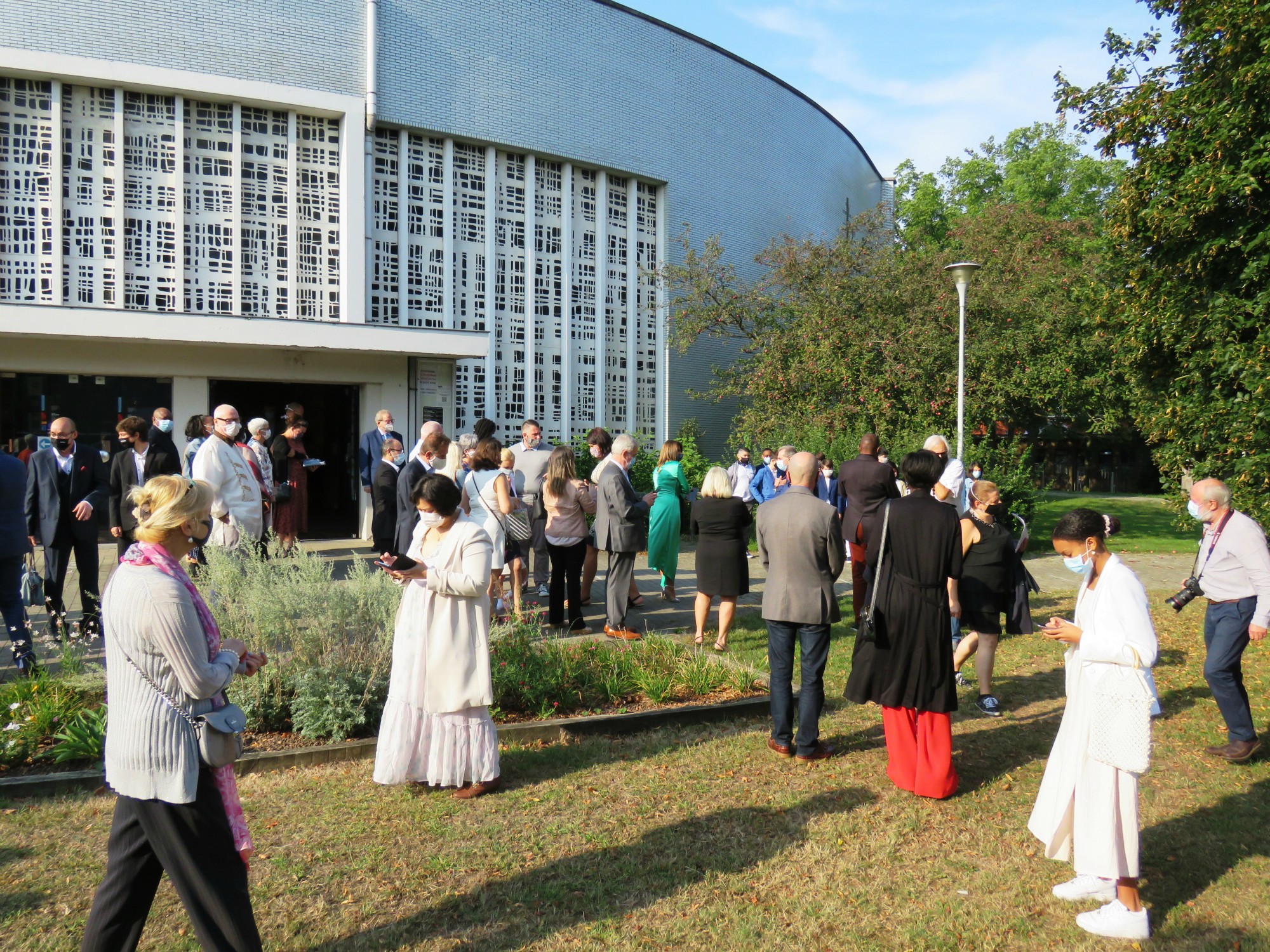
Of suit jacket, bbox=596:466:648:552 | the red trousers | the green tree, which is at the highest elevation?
the green tree

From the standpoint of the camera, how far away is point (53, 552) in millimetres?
7996

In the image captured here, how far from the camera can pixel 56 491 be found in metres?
7.90

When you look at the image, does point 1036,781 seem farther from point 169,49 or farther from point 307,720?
point 169,49

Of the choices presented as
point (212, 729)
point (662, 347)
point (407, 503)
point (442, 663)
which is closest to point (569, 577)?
point (407, 503)

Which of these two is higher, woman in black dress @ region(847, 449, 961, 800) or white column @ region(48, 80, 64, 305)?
white column @ region(48, 80, 64, 305)

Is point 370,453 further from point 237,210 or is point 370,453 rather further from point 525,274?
point 525,274

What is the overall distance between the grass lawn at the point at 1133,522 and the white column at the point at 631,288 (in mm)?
8962

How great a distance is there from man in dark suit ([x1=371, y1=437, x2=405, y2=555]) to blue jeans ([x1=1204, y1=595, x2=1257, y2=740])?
740cm

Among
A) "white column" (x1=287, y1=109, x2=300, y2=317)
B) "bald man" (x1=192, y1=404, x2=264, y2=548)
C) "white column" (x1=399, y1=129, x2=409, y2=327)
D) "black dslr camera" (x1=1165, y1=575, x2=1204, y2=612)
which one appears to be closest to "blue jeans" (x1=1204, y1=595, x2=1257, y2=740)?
"black dslr camera" (x1=1165, y1=575, x2=1204, y2=612)

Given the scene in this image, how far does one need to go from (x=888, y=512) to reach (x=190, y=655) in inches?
154

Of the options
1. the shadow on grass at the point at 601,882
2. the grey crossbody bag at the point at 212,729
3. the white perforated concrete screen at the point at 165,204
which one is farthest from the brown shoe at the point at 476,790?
the white perforated concrete screen at the point at 165,204

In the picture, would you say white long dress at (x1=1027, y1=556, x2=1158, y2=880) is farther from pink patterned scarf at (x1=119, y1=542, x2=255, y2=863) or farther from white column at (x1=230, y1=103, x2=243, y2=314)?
white column at (x1=230, y1=103, x2=243, y2=314)

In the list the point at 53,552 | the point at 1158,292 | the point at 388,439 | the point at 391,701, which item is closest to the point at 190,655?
the point at 391,701

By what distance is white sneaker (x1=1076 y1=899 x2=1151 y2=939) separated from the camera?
151 inches
